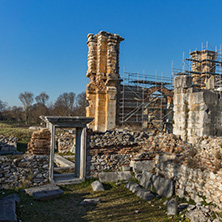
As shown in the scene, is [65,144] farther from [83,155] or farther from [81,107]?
[81,107]

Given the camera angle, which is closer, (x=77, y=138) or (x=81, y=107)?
(x=77, y=138)

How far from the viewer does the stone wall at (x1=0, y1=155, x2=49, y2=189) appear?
815 cm

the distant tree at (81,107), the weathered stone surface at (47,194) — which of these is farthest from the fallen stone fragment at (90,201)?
the distant tree at (81,107)

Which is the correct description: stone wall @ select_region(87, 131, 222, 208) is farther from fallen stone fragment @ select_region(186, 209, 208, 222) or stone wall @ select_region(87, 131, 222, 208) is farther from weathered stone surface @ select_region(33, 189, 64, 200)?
weathered stone surface @ select_region(33, 189, 64, 200)

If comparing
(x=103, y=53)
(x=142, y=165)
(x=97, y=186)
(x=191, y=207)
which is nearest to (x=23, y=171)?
(x=97, y=186)

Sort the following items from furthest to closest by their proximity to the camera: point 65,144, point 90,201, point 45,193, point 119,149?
point 65,144 → point 119,149 → point 45,193 → point 90,201

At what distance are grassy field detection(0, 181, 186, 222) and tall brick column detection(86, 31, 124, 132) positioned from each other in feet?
32.1

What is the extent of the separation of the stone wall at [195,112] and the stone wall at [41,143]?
5.61 metres

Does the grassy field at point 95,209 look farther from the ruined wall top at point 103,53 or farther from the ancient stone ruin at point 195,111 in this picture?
the ruined wall top at point 103,53

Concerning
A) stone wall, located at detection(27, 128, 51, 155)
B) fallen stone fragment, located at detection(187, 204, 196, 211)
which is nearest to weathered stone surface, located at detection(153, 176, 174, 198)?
fallen stone fragment, located at detection(187, 204, 196, 211)

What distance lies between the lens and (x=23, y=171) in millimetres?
8445

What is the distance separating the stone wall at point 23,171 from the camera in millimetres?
8148

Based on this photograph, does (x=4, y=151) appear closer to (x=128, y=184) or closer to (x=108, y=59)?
(x=108, y=59)

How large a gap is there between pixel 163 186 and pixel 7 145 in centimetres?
1353
